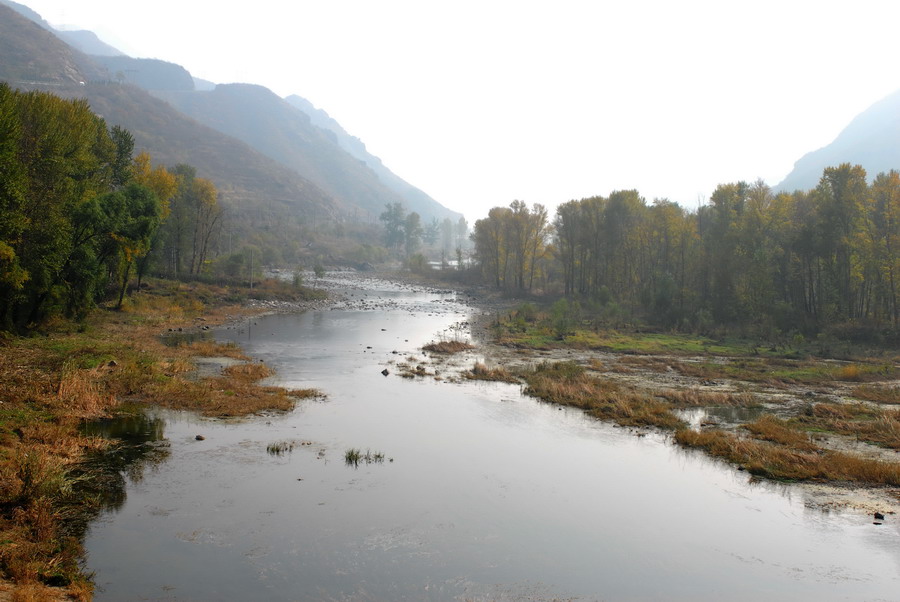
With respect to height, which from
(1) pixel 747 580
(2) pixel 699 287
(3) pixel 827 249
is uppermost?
(3) pixel 827 249

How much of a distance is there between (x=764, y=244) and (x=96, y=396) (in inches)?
2324

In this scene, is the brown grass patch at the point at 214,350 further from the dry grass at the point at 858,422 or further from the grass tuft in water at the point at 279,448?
the dry grass at the point at 858,422

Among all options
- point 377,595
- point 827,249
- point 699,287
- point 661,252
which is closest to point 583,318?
point 699,287

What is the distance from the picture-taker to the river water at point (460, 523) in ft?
38.2

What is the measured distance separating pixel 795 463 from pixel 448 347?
88.1ft

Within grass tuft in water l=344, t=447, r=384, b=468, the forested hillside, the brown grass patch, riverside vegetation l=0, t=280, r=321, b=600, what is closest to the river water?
grass tuft in water l=344, t=447, r=384, b=468

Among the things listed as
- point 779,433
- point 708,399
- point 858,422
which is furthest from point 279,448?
point 858,422

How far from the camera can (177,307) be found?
5500 cm

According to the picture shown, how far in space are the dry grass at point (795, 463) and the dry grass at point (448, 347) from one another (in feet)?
75.2

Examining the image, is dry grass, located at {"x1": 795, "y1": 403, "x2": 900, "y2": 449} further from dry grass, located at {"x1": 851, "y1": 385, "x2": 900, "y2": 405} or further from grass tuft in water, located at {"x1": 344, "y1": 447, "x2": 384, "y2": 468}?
grass tuft in water, located at {"x1": 344, "y1": 447, "x2": 384, "y2": 468}

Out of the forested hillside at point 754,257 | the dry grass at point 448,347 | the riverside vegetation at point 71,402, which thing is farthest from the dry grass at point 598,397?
the forested hillside at point 754,257

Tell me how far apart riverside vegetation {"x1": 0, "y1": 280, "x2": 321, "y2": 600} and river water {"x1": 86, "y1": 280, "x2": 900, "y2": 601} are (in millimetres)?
1009

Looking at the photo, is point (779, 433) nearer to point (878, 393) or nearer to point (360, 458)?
point (878, 393)

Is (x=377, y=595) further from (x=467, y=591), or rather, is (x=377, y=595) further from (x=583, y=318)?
(x=583, y=318)
